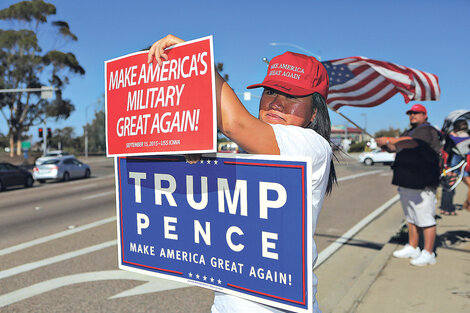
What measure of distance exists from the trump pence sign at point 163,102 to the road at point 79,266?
3.20ft

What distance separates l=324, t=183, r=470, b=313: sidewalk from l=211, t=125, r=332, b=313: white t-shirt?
2.71 meters

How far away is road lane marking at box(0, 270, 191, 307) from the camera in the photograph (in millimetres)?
4914

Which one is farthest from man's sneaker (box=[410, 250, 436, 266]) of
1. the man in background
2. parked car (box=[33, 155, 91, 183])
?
parked car (box=[33, 155, 91, 183])

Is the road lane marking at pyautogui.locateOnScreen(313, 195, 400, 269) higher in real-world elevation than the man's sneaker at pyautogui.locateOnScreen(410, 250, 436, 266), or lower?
lower

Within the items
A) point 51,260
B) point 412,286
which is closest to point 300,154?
point 412,286

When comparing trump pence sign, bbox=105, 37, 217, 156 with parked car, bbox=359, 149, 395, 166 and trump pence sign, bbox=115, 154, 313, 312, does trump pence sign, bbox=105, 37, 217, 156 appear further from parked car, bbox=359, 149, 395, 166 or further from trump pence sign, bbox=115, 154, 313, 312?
parked car, bbox=359, 149, 395, 166

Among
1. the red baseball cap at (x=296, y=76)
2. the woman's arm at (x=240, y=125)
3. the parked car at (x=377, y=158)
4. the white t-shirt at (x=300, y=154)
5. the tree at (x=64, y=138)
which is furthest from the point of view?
the tree at (x=64, y=138)

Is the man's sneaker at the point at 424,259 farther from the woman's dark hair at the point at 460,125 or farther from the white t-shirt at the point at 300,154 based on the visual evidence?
the white t-shirt at the point at 300,154

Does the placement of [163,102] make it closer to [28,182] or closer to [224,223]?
[224,223]

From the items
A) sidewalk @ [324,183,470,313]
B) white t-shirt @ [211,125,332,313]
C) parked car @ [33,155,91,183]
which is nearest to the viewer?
white t-shirt @ [211,125,332,313]

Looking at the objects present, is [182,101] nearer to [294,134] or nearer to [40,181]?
[294,134]

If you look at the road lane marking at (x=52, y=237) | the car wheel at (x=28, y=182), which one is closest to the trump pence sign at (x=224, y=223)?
the road lane marking at (x=52, y=237)

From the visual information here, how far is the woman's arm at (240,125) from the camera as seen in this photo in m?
1.44

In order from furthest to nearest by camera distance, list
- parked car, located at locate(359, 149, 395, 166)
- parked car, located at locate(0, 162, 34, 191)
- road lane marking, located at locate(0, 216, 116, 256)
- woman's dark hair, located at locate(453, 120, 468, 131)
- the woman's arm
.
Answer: parked car, located at locate(359, 149, 395, 166) → parked car, located at locate(0, 162, 34, 191) → road lane marking, located at locate(0, 216, 116, 256) → woman's dark hair, located at locate(453, 120, 468, 131) → the woman's arm
